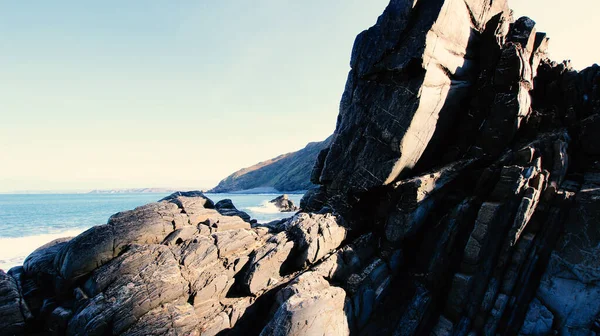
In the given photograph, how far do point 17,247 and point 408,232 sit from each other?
41980 mm

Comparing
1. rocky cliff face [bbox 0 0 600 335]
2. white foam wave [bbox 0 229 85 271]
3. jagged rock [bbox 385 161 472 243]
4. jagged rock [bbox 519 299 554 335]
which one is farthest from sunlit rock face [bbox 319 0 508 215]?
white foam wave [bbox 0 229 85 271]

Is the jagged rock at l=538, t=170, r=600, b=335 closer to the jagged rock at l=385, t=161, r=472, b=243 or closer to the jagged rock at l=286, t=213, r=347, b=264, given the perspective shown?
the jagged rock at l=385, t=161, r=472, b=243

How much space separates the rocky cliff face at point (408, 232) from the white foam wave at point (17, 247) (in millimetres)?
14195

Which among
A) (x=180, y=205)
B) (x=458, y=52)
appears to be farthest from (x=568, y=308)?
(x=180, y=205)

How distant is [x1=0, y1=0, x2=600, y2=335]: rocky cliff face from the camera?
1195 centimetres

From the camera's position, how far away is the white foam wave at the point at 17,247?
82.3 ft

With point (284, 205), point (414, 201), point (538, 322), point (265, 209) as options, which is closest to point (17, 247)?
point (265, 209)

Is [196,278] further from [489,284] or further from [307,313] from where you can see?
[489,284]

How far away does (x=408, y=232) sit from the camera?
15.1 meters

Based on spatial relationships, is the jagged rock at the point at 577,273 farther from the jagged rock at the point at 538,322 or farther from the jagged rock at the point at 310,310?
the jagged rock at the point at 310,310

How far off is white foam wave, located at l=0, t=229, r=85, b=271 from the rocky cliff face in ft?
46.6

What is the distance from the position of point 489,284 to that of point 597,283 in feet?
12.6

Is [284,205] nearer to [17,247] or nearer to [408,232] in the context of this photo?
[17,247]

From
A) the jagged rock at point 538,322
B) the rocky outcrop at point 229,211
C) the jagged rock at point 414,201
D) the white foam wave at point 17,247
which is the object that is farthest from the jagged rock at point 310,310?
the white foam wave at point 17,247
